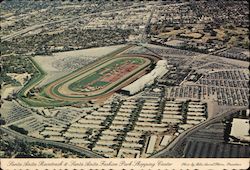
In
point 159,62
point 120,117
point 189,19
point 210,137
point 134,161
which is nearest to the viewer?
point 134,161

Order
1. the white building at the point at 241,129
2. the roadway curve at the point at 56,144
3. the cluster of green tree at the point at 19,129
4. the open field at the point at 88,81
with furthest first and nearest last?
the open field at the point at 88,81 < the cluster of green tree at the point at 19,129 < the white building at the point at 241,129 < the roadway curve at the point at 56,144

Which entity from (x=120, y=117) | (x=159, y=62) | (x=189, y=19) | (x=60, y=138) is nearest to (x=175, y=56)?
(x=159, y=62)

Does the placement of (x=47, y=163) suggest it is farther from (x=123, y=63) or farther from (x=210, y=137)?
(x=123, y=63)

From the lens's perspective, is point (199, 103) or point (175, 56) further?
point (175, 56)

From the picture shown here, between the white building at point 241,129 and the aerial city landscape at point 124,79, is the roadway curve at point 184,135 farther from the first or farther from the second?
the white building at point 241,129

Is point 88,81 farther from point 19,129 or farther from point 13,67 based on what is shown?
point 19,129

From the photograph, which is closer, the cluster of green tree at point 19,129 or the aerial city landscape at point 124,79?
the aerial city landscape at point 124,79

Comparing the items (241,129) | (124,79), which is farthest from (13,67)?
(241,129)

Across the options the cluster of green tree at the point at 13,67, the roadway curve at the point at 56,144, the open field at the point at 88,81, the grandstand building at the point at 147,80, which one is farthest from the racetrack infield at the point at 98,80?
the roadway curve at the point at 56,144
